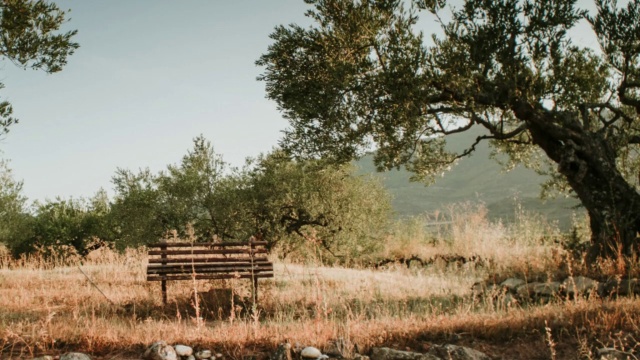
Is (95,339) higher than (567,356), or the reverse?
(95,339)

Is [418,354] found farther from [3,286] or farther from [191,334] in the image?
[3,286]

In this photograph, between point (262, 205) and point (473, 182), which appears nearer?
point (262, 205)

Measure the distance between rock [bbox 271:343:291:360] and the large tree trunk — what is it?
24.9 ft

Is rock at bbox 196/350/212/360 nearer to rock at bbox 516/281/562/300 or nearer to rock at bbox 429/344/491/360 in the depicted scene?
rock at bbox 429/344/491/360

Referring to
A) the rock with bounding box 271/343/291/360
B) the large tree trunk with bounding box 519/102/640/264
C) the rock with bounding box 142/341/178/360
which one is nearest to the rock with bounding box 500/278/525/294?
the large tree trunk with bounding box 519/102/640/264

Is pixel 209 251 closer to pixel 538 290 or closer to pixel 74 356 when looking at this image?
pixel 74 356

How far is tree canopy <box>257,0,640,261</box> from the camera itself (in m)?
10.5

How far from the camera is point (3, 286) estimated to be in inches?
506

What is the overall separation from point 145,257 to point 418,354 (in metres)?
12.9

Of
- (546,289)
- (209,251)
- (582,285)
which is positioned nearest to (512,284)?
(546,289)

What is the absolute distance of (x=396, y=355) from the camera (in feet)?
20.4

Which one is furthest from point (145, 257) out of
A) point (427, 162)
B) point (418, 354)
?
point (418, 354)

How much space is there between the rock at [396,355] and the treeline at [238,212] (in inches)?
372

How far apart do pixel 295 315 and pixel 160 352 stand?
4.47 metres
